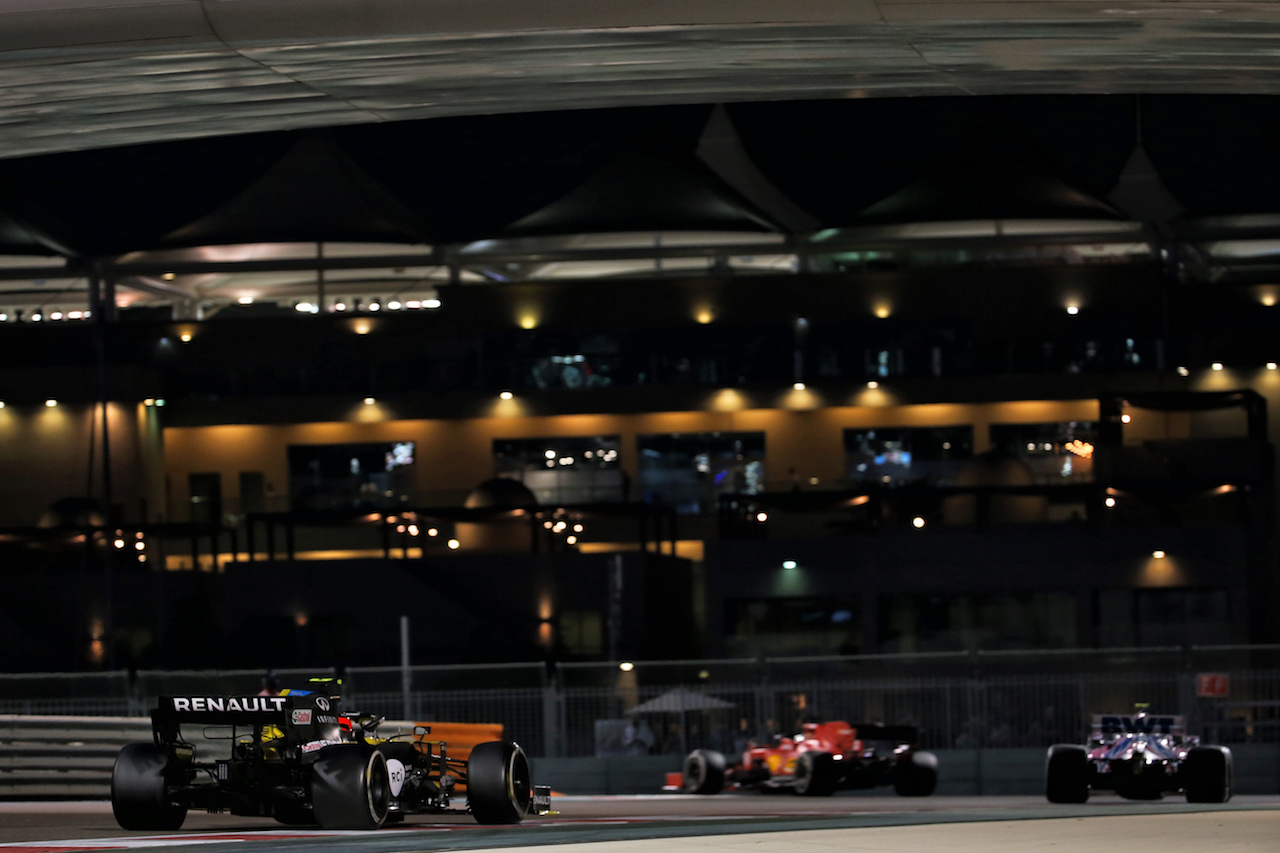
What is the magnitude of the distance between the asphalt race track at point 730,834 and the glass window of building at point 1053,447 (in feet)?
70.0

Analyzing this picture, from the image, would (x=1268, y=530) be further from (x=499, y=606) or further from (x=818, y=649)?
(x=499, y=606)

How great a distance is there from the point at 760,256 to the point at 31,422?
52.8 ft

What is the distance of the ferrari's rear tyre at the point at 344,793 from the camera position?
10336mm

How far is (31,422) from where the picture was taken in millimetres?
36406

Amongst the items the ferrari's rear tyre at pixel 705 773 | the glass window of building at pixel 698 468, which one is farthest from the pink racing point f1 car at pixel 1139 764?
the glass window of building at pixel 698 468

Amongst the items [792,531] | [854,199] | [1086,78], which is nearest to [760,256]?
[854,199]

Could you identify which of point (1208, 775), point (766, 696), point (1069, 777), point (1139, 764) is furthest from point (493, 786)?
point (766, 696)

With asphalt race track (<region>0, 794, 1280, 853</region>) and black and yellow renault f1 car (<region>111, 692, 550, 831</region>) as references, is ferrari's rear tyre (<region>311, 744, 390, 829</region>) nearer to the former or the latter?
black and yellow renault f1 car (<region>111, 692, 550, 831</region>)

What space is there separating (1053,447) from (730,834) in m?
27.0

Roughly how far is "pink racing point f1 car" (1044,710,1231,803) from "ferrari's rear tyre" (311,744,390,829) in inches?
322

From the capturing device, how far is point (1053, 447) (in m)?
35.2

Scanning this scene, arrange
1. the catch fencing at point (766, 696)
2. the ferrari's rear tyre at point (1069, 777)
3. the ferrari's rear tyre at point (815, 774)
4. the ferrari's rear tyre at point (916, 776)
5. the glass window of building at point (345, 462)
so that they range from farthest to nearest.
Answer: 1. the glass window of building at point (345, 462)
2. the catch fencing at point (766, 696)
3. the ferrari's rear tyre at point (916, 776)
4. the ferrari's rear tyre at point (815, 774)
5. the ferrari's rear tyre at point (1069, 777)

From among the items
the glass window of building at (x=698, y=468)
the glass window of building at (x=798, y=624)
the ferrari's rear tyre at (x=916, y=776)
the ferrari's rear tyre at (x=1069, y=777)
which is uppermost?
the glass window of building at (x=698, y=468)

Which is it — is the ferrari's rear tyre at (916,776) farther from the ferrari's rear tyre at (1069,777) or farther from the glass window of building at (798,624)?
the glass window of building at (798,624)
